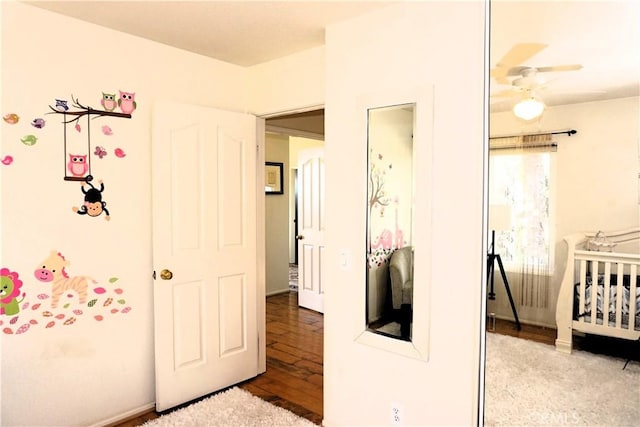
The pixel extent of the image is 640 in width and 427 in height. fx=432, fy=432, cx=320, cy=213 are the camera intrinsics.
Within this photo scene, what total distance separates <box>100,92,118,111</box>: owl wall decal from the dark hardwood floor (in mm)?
1996

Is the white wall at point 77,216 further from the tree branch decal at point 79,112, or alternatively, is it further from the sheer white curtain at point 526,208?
the sheer white curtain at point 526,208

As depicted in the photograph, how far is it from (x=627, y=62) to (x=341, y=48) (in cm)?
142

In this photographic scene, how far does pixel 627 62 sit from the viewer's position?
1.70 meters

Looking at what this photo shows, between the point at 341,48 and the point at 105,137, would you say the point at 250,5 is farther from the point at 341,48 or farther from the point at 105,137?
the point at 105,137

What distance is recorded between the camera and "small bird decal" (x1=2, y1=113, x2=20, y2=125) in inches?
90.8

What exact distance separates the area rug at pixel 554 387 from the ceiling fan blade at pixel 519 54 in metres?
1.28

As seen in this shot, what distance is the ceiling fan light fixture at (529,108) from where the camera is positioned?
1.95m

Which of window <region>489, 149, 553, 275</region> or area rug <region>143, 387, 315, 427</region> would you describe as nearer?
window <region>489, 149, 553, 275</region>

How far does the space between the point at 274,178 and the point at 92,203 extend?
3649 millimetres

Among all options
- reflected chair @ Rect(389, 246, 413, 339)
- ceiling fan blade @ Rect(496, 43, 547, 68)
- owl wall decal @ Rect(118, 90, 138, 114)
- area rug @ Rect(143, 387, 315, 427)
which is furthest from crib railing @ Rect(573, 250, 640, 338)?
owl wall decal @ Rect(118, 90, 138, 114)

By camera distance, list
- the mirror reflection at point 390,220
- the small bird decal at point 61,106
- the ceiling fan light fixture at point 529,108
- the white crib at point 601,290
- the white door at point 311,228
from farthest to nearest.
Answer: the white door at point 311,228
the small bird decal at point 61,106
the mirror reflection at point 390,220
the ceiling fan light fixture at point 529,108
the white crib at point 601,290

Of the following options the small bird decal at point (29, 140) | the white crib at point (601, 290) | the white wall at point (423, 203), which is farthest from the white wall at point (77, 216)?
the white crib at point (601, 290)

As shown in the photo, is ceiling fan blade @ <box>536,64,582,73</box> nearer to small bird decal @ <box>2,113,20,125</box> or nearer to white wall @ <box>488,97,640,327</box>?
white wall @ <box>488,97,640,327</box>

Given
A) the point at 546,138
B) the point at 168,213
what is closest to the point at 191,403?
the point at 168,213
